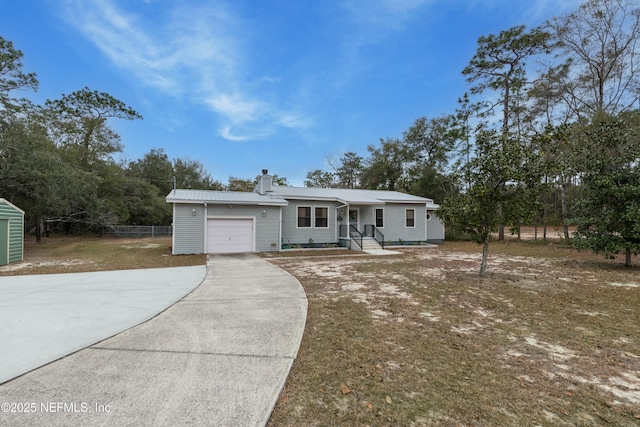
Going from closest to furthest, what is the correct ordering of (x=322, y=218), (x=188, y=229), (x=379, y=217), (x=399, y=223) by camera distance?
(x=188, y=229) → (x=322, y=218) → (x=379, y=217) → (x=399, y=223)

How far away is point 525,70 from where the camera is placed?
818 inches

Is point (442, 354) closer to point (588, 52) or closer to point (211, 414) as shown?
point (211, 414)

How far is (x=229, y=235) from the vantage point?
13.7 m

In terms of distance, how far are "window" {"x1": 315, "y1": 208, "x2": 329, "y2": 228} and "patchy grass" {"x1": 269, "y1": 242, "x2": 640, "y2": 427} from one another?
952 centimetres

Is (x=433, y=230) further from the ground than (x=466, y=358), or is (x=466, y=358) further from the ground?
(x=433, y=230)

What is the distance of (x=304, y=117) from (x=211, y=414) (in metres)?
20.1

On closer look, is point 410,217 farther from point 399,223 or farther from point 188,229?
point 188,229

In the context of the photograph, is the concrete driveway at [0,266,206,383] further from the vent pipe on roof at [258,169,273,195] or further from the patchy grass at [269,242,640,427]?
the vent pipe on roof at [258,169,273,195]

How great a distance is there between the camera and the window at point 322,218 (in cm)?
1612

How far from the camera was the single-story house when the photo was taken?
13023 mm

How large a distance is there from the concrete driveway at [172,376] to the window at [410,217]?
14.9 meters

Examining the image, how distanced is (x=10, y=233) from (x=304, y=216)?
11824 mm

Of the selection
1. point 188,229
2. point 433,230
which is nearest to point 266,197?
point 188,229

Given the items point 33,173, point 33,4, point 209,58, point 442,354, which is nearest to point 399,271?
point 442,354
